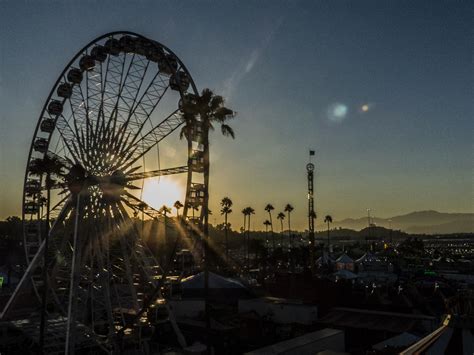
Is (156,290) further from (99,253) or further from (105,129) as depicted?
(105,129)

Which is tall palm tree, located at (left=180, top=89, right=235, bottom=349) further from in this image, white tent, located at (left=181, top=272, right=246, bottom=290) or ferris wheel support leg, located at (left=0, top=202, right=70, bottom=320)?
white tent, located at (left=181, top=272, right=246, bottom=290)

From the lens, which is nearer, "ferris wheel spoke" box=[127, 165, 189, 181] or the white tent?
"ferris wheel spoke" box=[127, 165, 189, 181]

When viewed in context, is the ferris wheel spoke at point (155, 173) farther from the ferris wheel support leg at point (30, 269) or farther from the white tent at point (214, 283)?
the white tent at point (214, 283)

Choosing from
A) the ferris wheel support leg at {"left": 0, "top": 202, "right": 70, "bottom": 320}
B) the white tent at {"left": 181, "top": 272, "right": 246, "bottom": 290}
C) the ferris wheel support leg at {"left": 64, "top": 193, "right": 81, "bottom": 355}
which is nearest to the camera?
the ferris wheel support leg at {"left": 64, "top": 193, "right": 81, "bottom": 355}

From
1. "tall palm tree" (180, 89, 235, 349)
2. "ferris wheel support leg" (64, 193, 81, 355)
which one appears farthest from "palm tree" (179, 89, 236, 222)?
"ferris wheel support leg" (64, 193, 81, 355)

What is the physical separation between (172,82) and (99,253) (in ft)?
42.4

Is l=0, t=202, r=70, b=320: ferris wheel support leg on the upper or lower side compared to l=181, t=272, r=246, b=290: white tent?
upper

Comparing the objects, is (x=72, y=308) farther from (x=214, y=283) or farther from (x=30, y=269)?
(x=214, y=283)

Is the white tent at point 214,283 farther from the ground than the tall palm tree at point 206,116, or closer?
closer

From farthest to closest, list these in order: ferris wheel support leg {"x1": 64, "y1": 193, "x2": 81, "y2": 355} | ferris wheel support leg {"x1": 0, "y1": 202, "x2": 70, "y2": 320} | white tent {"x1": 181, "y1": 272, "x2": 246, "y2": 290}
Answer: white tent {"x1": 181, "y1": 272, "x2": 246, "y2": 290} < ferris wheel support leg {"x1": 0, "y1": 202, "x2": 70, "y2": 320} < ferris wheel support leg {"x1": 64, "y1": 193, "x2": 81, "y2": 355}

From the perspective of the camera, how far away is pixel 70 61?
29.8m

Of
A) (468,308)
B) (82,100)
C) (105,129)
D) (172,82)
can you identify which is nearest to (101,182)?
(105,129)

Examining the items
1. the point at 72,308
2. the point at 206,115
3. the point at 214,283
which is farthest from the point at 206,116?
the point at 214,283

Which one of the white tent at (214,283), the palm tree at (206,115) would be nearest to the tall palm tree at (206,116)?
the palm tree at (206,115)
